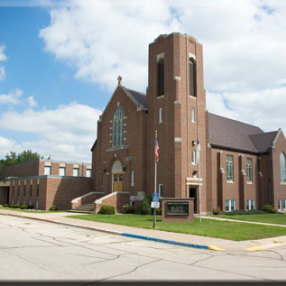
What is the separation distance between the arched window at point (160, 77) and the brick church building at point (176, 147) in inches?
3.9

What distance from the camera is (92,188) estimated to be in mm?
39500

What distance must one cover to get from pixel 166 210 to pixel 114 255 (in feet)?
43.3

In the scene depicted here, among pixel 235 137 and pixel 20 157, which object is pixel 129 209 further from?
pixel 20 157

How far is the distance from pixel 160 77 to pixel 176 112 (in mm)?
4792

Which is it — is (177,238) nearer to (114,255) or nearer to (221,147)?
(114,255)

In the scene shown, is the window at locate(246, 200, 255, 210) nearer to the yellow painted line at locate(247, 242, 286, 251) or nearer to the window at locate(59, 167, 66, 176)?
the yellow painted line at locate(247, 242, 286, 251)

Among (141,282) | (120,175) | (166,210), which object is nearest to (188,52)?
(120,175)

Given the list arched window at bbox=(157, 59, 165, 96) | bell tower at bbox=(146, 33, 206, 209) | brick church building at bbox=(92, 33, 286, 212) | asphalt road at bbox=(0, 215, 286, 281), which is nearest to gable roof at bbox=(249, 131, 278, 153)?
brick church building at bbox=(92, 33, 286, 212)

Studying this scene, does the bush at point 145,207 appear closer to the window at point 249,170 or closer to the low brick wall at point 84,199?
the low brick wall at point 84,199

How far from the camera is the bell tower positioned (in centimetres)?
2981

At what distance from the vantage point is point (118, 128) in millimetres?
36375

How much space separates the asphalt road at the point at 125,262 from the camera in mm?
7762

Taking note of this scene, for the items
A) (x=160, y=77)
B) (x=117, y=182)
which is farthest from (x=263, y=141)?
(x=117, y=182)

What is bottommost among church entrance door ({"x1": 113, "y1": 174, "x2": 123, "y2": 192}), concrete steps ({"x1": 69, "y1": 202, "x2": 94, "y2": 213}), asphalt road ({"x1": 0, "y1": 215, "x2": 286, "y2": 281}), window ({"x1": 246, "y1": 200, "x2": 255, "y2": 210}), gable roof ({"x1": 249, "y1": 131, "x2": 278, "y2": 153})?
asphalt road ({"x1": 0, "y1": 215, "x2": 286, "y2": 281})
